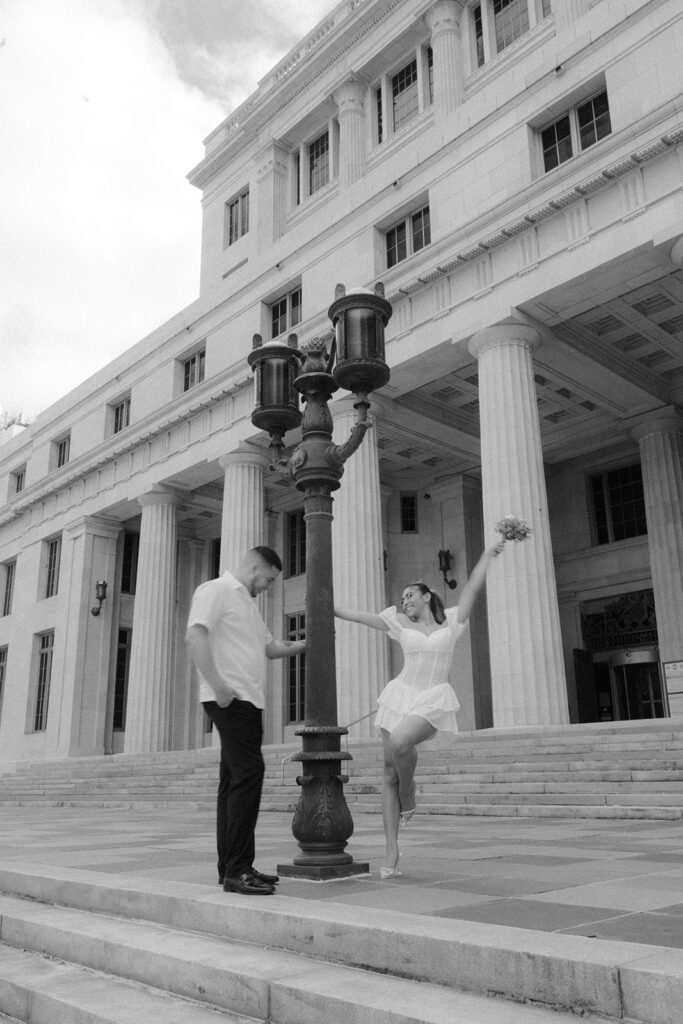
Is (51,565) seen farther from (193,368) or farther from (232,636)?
(232,636)

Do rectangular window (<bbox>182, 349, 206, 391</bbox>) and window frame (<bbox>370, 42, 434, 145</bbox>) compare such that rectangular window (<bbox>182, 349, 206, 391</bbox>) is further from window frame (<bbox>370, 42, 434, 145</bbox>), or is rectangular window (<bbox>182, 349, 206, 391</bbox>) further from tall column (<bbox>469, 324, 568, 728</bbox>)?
tall column (<bbox>469, 324, 568, 728</bbox>)

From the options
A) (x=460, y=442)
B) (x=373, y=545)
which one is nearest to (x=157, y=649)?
(x=373, y=545)

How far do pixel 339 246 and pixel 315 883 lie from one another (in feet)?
67.9

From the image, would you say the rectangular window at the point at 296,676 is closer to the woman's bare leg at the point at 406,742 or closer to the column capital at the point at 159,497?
the column capital at the point at 159,497

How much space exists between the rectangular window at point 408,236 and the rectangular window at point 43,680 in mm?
19317

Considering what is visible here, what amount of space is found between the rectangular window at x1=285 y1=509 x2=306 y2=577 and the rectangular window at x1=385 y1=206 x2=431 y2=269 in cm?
1087

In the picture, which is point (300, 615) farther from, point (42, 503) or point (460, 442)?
point (42, 503)

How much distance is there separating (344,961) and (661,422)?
70.0ft

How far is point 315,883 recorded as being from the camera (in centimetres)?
498

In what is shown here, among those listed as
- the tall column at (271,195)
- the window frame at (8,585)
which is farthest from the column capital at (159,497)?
the window frame at (8,585)

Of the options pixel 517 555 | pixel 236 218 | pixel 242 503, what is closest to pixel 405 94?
pixel 236 218

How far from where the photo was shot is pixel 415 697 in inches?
203

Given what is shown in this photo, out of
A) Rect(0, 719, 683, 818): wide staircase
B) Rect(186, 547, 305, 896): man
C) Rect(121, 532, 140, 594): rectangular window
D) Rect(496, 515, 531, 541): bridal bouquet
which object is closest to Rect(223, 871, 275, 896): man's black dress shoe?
Rect(186, 547, 305, 896): man

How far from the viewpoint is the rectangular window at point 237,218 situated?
96.1ft
